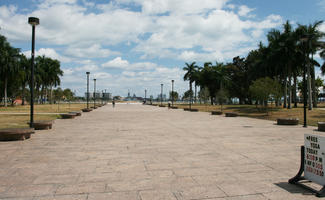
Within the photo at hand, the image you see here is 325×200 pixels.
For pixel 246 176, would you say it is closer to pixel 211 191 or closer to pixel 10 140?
pixel 211 191

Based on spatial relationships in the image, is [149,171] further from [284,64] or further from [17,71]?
[17,71]

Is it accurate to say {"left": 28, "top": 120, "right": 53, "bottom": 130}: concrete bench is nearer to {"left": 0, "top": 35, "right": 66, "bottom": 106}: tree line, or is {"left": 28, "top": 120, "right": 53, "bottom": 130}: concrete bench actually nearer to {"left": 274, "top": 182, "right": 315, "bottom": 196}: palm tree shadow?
{"left": 274, "top": 182, "right": 315, "bottom": 196}: palm tree shadow

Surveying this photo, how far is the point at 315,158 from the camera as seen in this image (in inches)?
177

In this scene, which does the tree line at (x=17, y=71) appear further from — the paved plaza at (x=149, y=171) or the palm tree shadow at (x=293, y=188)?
the palm tree shadow at (x=293, y=188)

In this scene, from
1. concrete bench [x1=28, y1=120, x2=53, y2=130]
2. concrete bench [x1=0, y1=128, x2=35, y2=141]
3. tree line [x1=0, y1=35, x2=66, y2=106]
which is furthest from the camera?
tree line [x1=0, y1=35, x2=66, y2=106]

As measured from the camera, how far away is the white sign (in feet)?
14.2

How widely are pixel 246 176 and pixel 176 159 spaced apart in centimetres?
201

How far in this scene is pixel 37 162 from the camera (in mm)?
6430

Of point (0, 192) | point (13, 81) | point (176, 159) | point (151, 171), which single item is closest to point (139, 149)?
point (176, 159)

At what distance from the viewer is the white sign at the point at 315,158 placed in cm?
433

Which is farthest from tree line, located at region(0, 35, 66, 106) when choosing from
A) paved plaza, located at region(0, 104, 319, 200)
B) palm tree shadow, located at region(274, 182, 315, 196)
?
palm tree shadow, located at region(274, 182, 315, 196)

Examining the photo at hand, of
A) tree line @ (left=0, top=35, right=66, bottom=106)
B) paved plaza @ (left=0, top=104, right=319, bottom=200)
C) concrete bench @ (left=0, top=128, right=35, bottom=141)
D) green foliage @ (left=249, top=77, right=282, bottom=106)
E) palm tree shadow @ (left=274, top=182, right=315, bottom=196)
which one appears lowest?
palm tree shadow @ (left=274, top=182, right=315, bottom=196)

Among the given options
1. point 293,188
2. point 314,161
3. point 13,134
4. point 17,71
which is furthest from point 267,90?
point 17,71

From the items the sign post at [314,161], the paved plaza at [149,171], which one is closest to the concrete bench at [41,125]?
the paved plaza at [149,171]
